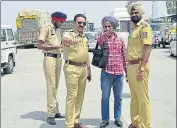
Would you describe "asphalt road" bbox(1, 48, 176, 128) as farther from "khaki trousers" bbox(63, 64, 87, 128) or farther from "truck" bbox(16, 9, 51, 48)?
"truck" bbox(16, 9, 51, 48)

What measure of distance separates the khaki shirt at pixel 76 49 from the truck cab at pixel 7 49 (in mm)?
9474

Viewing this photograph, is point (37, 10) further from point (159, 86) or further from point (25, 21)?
point (159, 86)

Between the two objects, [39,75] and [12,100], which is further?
[39,75]

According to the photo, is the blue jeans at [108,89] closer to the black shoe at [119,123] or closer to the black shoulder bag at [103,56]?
the black shoe at [119,123]

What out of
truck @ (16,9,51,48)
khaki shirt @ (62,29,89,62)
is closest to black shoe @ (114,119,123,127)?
khaki shirt @ (62,29,89,62)

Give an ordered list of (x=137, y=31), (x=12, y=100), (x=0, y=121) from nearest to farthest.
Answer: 1. (x=137, y=31)
2. (x=0, y=121)
3. (x=12, y=100)

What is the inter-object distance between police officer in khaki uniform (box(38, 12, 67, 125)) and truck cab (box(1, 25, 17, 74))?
8.58 metres

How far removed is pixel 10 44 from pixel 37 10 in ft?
67.9

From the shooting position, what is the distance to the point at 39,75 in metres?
15.1

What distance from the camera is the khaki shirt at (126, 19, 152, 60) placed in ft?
18.1

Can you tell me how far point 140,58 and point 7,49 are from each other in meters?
10.9

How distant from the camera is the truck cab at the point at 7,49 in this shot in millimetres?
15238

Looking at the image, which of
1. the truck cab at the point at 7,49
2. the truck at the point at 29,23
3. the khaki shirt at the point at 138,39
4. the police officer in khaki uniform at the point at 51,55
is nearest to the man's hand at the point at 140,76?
the khaki shirt at the point at 138,39

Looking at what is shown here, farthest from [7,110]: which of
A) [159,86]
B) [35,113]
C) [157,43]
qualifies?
[157,43]
